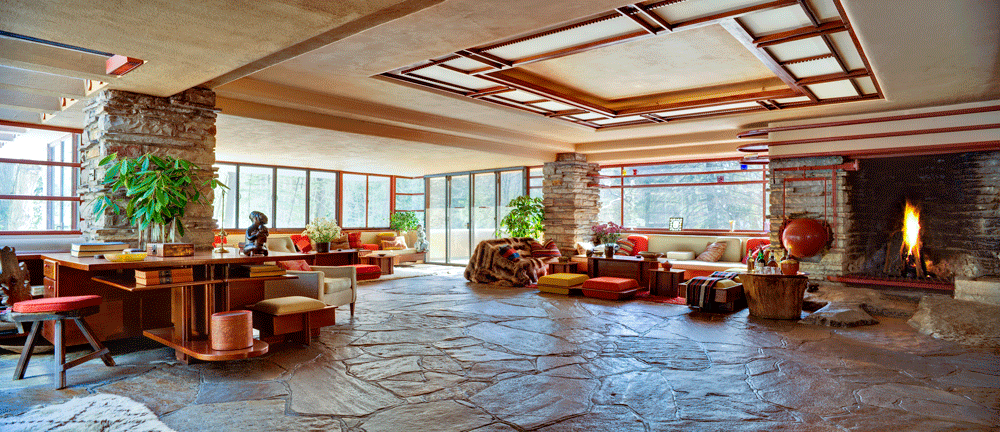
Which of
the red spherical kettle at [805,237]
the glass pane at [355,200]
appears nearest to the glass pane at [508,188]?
the glass pane at [355,200]

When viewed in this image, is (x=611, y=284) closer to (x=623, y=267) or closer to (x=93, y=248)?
(x=623, y=267)

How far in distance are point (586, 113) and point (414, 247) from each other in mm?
7952

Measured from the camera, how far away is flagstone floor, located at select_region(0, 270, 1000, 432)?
3.15 metres

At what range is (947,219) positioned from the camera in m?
7.35

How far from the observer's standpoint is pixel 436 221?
14.6 metres

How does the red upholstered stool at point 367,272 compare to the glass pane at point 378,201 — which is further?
the glass pane at point 378,201

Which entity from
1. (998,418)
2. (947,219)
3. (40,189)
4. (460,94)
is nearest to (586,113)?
(460,94)

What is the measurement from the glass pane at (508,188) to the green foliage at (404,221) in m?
2.79

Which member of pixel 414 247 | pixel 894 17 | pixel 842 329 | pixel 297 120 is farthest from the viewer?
pixel 414 247

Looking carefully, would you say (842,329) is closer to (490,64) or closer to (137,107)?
(490,64)

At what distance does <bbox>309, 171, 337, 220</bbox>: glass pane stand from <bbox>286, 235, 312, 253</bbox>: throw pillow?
5.48 feet

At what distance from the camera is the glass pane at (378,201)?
14.8 m

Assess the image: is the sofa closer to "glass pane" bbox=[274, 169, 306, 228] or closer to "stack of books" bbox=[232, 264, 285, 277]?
"stack of books" bbox=[232, 264, 285, 277]

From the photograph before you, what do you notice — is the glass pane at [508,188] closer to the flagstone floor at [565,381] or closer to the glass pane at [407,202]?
the glass pane at [407,202]
